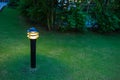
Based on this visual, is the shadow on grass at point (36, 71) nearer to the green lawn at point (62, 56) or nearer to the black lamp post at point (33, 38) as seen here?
the green lawn at point (62, 56)

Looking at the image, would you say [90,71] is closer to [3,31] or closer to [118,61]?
[118,61]

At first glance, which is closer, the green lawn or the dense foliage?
the green lawn

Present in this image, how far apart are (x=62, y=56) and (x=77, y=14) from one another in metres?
2.11

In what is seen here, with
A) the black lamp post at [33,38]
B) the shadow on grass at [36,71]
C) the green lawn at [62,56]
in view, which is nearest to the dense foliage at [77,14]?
the green lawn at [62,56]

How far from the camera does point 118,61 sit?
193 inches

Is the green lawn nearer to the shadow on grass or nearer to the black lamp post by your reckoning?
the shadow on grass

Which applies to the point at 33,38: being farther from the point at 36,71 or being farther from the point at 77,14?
the point at 77,14

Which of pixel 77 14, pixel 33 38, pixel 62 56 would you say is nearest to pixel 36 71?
pixel 33 38

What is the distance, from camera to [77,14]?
670cm

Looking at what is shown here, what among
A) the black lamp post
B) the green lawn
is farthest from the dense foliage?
the black lamp post

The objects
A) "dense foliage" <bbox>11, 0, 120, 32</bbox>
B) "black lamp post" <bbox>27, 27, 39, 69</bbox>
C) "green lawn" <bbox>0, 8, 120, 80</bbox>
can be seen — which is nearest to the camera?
"black lamp post" <bbox>27, 27, 39, 69</bbox>

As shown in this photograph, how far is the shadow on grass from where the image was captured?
12.8 ft

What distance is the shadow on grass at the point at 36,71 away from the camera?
3902mm

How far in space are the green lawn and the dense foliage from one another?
0.30 meters
